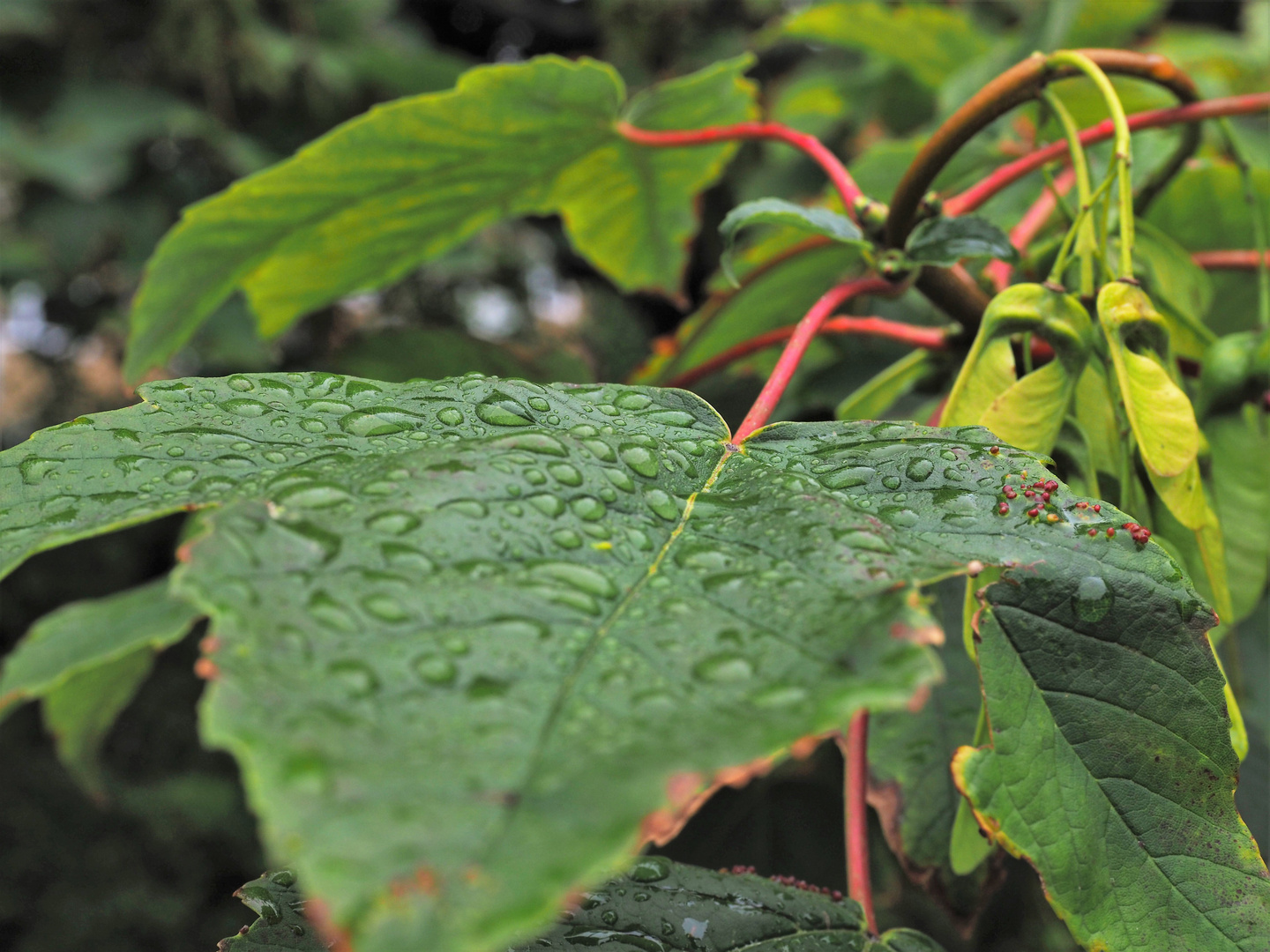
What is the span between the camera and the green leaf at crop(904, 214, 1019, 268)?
42 centimetres

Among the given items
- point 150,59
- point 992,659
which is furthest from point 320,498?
point 150,59

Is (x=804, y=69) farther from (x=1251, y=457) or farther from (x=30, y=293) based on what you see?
(x=30, y=293)

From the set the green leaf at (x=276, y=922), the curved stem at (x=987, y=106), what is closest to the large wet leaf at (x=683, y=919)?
the green leaf at (x=276, y=922)

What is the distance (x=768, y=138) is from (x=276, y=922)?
53 centimetres

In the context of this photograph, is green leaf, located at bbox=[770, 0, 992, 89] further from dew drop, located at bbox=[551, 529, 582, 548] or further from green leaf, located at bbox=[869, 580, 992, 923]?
dew drop, located at bbox=[551, 529, 582, 548]

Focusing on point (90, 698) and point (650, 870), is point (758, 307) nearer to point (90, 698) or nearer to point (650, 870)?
point (650, 870)

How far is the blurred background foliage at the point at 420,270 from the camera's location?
718 millimetres

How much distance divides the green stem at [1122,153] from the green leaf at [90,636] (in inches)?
15.3

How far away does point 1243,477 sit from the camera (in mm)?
401

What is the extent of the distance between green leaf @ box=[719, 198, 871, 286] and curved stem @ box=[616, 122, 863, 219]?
0.14 ft

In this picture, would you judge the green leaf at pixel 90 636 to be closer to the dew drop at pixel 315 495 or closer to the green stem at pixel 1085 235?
the dew drop at pixel 315 495

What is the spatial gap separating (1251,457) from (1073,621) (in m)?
0.15

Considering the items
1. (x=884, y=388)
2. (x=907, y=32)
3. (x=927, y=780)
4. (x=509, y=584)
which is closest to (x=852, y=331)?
(x=884, y=388)

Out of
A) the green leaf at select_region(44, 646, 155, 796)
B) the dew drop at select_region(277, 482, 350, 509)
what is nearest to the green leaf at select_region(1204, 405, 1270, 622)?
the dew drop at select_region(277, 482, 350, 509)
